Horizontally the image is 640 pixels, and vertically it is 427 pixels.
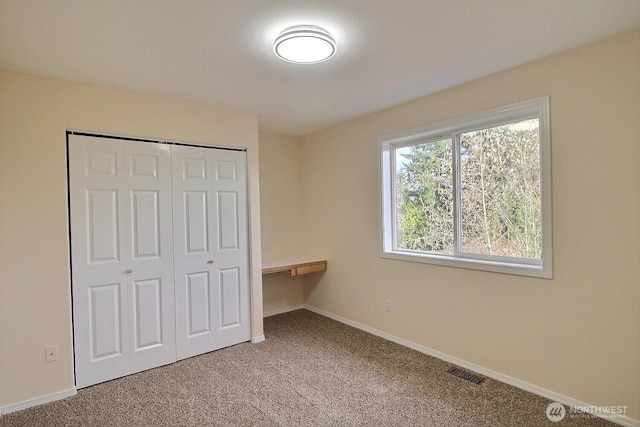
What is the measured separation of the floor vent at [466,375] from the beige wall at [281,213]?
7.69ft

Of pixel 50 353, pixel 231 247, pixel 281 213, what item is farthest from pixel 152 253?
pixel 281 213

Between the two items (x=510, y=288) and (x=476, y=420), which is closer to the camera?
(x=476, y=420)

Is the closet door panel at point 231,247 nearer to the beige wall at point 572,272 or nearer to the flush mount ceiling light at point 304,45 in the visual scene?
the flush mount ceiling light at point 304,45

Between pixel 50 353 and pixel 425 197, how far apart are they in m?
3.37

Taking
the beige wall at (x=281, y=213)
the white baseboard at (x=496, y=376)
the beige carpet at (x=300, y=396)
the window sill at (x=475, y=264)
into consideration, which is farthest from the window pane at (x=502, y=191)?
the beige wall at (x=281, y=213)

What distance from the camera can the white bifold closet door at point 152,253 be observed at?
8.82 feet

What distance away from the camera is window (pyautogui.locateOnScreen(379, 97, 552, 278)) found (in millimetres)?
2547

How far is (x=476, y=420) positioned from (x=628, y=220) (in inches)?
60.7

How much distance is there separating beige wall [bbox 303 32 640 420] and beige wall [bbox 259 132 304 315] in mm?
1792

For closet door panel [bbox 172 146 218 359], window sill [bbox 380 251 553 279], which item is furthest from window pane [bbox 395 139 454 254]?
closet door panel [bbox 172 146 218 359]

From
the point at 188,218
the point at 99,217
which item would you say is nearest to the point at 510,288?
the point at 188,218

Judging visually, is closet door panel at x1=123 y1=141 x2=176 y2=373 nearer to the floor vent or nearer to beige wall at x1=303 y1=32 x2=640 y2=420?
Result: beige wall at x1=303 y1=32 x2=640 y2=420

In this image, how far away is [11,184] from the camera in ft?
7.84

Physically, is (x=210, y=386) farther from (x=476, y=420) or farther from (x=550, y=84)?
(x=550, y=84)
